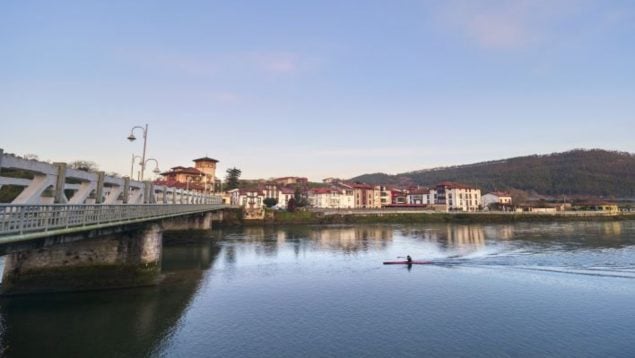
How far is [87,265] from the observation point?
25625 mm

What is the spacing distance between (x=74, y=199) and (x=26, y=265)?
8230 millimetres

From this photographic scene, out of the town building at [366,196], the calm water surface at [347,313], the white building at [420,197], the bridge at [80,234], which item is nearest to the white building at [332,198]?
the town building at [366,196]

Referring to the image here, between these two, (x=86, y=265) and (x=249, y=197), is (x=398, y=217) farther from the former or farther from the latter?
(x=86, y=265)

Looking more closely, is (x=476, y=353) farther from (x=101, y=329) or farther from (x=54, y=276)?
(x=54, y=276)

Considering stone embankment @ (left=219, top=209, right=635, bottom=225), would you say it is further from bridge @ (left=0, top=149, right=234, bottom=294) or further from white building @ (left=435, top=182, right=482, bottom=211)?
bridge @ (left=0, top=149, right=234, bottom=294)

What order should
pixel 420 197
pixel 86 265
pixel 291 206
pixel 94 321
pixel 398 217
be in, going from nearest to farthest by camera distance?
pixel 94 321
pixel 86 265
pixel 398 217
pixel 291 206
pixel 420 197

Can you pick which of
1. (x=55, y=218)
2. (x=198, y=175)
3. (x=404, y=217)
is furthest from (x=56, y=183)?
(x=198, y=175)

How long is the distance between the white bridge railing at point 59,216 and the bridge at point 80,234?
0.11 feet

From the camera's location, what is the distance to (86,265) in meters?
25.6

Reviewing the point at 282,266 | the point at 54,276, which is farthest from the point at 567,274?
the point at 54,276

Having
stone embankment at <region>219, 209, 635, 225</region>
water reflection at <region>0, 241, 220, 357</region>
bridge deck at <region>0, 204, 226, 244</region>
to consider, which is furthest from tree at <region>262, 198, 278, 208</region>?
bridge deck at <region>0, 204, 226, 244</region>

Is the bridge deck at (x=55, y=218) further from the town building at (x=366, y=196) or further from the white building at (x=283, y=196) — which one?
the town building at (x=366, y=196)

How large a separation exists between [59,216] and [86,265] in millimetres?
11733

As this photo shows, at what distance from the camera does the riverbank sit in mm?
100062
